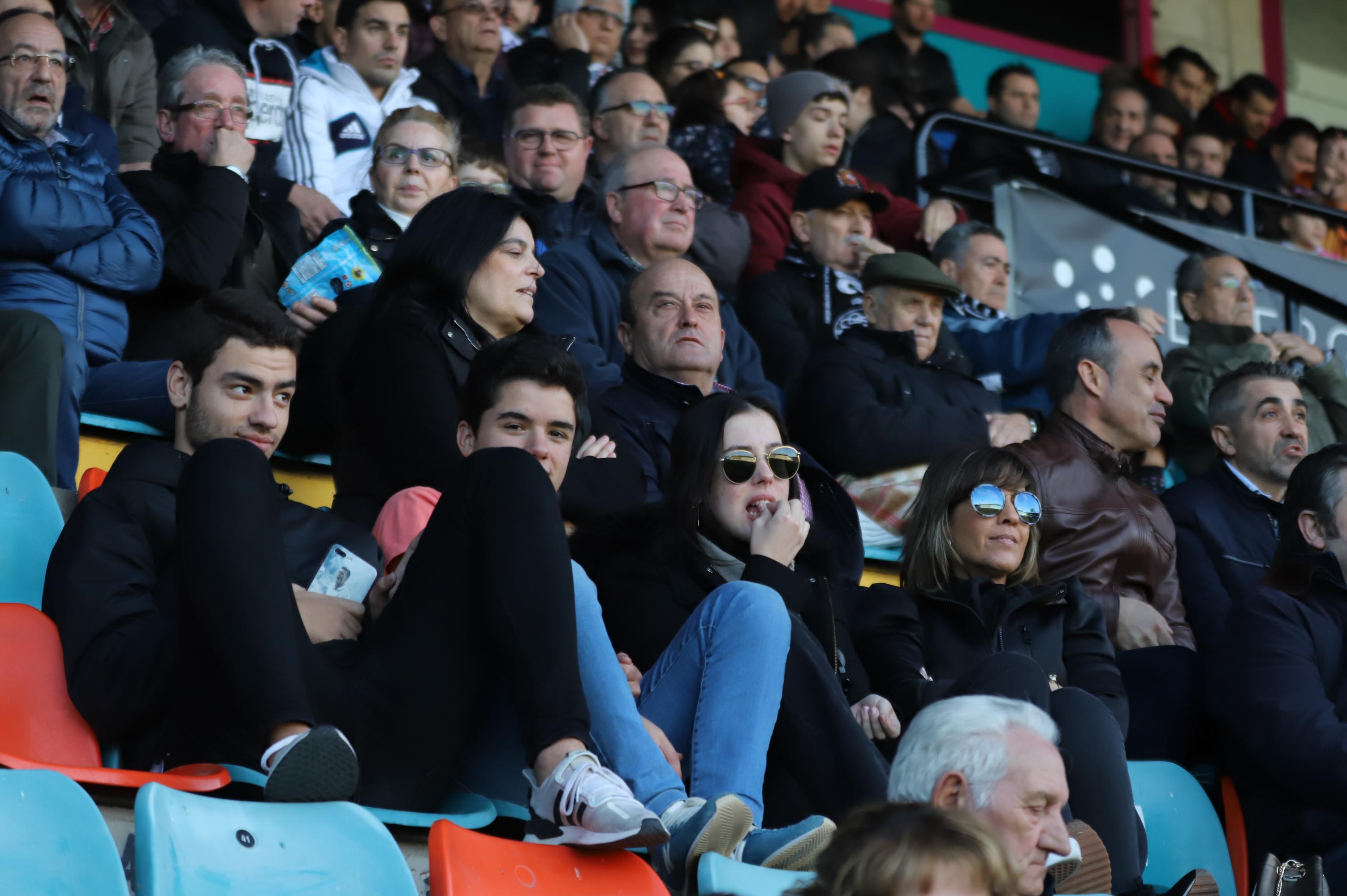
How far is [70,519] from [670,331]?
1985 mm

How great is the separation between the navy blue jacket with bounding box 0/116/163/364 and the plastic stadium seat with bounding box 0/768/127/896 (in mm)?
2195

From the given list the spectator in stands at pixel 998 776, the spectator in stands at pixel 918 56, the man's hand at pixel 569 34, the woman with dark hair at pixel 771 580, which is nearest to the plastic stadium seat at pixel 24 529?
the woman with dark hair at pixel 771 580

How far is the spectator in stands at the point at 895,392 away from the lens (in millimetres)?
4723

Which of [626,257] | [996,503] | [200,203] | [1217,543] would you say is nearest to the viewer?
[996,503]

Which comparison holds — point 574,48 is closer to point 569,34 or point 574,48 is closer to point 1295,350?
point 569,34

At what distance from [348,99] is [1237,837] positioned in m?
3.68

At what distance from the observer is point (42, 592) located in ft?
8.99

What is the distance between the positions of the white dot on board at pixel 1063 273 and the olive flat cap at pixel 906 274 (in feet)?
4.27

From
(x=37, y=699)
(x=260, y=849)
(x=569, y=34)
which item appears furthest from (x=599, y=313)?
(x=260, y=849)

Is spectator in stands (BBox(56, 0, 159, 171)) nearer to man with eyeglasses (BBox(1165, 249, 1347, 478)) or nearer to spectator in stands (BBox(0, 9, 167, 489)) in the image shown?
spectator in stands (BBox(0, 9, 167, 489))

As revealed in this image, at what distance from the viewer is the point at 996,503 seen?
12.6 feet

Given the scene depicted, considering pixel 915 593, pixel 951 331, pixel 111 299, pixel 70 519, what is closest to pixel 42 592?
pixel 70 519

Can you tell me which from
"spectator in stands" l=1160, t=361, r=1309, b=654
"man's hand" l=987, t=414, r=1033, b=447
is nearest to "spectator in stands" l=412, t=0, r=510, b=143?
"man's hand" l=987, t=414, r=1033, b=447

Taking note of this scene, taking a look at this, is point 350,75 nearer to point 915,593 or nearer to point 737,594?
point 915,593
